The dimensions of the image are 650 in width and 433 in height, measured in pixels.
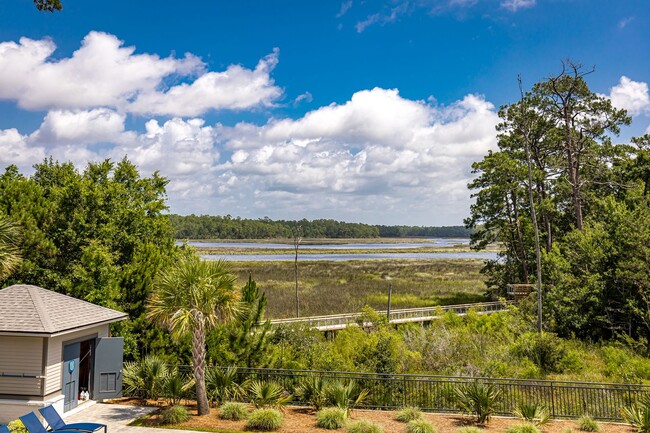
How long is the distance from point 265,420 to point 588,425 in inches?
379

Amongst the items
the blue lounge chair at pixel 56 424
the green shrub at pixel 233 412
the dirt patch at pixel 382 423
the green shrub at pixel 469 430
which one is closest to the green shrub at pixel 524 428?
the dirt patch at pixel 382 423

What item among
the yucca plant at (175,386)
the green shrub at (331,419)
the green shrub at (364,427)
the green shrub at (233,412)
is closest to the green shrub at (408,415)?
the green shrub at (364,427)

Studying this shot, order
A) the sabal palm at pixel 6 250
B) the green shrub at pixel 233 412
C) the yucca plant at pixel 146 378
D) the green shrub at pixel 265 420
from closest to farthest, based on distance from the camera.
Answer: the green shrub at pixel 265 420 < the green shrub at pixel 233 412 < the sabal palm at pixel 6 250 < the yucca plant at pixel 146 378

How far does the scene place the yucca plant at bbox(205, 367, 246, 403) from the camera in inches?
642

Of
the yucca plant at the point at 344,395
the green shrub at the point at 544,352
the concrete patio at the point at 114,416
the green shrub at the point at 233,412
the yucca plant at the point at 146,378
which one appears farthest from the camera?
the green shrub at the point at 544,352

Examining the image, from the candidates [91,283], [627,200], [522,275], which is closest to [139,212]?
[91,283]

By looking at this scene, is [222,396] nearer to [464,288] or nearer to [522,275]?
[522,275]

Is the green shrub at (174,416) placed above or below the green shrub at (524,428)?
below

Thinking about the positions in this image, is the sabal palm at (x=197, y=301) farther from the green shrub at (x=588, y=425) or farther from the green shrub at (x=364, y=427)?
the green shrub at (x=588, y=425)

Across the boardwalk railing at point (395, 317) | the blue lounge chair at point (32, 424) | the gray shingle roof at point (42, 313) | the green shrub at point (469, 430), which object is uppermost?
the gray shingle roof at point (42, 313)

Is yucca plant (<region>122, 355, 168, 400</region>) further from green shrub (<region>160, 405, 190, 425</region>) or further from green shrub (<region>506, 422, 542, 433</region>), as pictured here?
green shrub (<region>506, 422, 542, 433</region>)

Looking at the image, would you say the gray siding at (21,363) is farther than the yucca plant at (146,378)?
No

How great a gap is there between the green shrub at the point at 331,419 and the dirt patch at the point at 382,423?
18 centimetres

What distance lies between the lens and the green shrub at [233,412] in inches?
579
